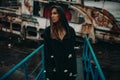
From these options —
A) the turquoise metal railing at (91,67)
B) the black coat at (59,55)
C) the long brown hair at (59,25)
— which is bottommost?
the turquoise metal railing at (91,67)

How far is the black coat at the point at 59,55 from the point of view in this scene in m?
3.33

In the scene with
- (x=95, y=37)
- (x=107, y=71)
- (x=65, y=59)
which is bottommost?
(x=107, y=71)

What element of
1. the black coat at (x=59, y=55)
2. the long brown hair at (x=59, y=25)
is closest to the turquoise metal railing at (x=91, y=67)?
the black coat at (x=59, y=55)

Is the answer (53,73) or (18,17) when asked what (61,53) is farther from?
(18,17)

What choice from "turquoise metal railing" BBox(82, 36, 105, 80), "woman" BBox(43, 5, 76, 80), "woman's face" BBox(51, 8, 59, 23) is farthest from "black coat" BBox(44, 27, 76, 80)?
"turquoise metal railing" BBox(82, 36, 105, 80)

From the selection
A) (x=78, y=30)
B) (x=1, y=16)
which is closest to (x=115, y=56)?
(x=78, y=30)

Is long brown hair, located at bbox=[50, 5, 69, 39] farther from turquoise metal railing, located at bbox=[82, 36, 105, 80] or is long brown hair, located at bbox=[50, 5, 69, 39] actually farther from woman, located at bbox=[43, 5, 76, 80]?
turquoise metal railing, located at bbox=[82, 36, 105, 80]

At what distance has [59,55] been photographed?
3.34 m

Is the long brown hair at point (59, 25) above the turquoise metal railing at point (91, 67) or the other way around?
above

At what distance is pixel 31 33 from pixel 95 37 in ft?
12.3

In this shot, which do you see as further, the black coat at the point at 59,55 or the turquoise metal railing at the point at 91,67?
the turquoise metal railing at the point at 91,67

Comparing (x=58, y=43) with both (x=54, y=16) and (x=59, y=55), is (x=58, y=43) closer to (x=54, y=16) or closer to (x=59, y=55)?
(x=59, y=55)

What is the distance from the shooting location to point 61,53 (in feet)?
11.0

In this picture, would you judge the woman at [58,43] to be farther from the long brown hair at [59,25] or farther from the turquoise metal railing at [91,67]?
the turquoise metal railing at [91,67]
